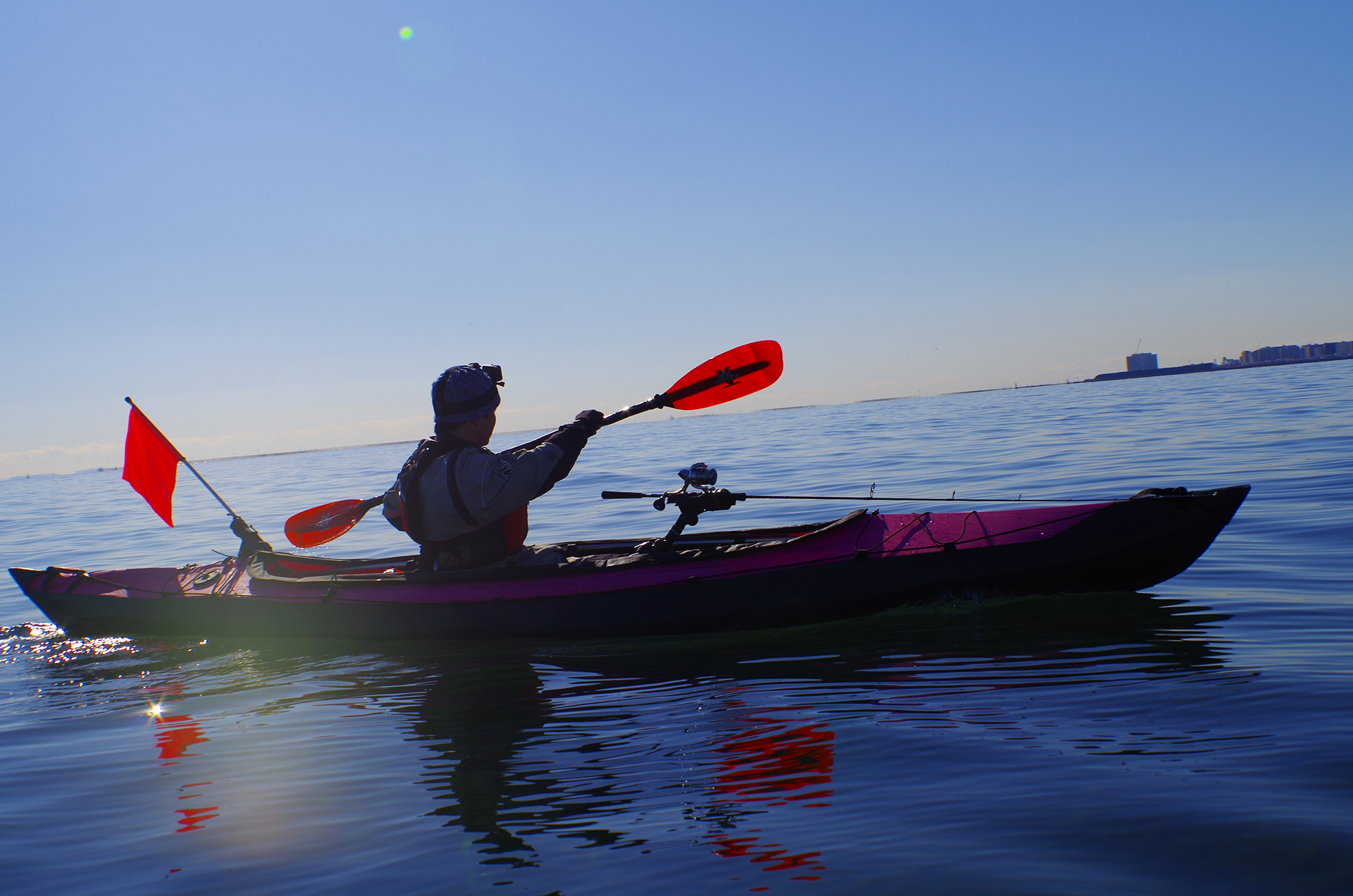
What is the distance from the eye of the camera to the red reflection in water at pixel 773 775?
2.83 meters

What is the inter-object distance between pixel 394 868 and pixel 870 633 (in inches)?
142

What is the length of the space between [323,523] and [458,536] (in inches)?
117

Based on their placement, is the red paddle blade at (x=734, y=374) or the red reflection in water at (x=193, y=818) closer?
the red reflection in water at (x=193, y=818)

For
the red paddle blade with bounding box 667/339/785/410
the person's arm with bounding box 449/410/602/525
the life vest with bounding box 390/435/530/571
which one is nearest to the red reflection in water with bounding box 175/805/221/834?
the life vest with bounding box 390/435/530/571

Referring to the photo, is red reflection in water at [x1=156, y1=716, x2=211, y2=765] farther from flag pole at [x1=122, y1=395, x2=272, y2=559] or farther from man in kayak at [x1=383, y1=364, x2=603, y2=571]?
flag pole at [x1=122, y1=395, x2=272, y2=559]

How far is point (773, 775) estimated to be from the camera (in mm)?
3512

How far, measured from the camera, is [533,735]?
4355 mm

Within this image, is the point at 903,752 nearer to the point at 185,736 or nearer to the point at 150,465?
the point at 185,736

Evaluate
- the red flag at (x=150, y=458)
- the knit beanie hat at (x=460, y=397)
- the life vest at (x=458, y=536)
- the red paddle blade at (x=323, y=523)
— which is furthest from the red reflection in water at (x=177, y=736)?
the red flag at (x=150, y=458)

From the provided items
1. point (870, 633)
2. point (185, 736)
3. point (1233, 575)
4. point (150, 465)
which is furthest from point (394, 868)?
point (150, 465)

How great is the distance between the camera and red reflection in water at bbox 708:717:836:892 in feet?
9.30

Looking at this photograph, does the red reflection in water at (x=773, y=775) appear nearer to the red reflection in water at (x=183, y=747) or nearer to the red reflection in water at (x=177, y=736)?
the red reflection in water at (x=183, y=747)

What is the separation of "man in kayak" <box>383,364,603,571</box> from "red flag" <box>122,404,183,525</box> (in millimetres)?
3856

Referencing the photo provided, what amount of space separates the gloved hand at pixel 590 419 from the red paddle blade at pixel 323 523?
3309mm
